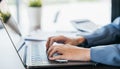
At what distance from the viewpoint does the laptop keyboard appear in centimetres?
85

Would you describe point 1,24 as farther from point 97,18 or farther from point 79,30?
point 97,18

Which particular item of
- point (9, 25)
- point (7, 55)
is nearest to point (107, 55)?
point (7, 55)

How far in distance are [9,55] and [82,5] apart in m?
1.94

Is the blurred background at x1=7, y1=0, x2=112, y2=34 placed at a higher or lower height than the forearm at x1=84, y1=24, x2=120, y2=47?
lower

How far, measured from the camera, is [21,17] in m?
2.17

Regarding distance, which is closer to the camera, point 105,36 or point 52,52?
point 52,52

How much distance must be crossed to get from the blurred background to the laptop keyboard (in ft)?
2.09

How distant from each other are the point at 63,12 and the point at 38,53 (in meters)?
1.43

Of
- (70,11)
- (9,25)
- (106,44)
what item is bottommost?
(70,11)

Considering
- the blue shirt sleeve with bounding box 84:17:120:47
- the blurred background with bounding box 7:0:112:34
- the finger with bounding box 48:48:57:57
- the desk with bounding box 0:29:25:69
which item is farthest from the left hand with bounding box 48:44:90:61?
the blurred background with bounding box 7:0:112:34

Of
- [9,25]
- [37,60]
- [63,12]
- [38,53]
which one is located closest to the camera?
[37,60]

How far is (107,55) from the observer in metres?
0.86

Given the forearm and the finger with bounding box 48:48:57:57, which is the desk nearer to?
the finger with bounding box 48:48:57:57

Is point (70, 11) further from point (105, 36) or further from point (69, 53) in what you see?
point (69, 53)
